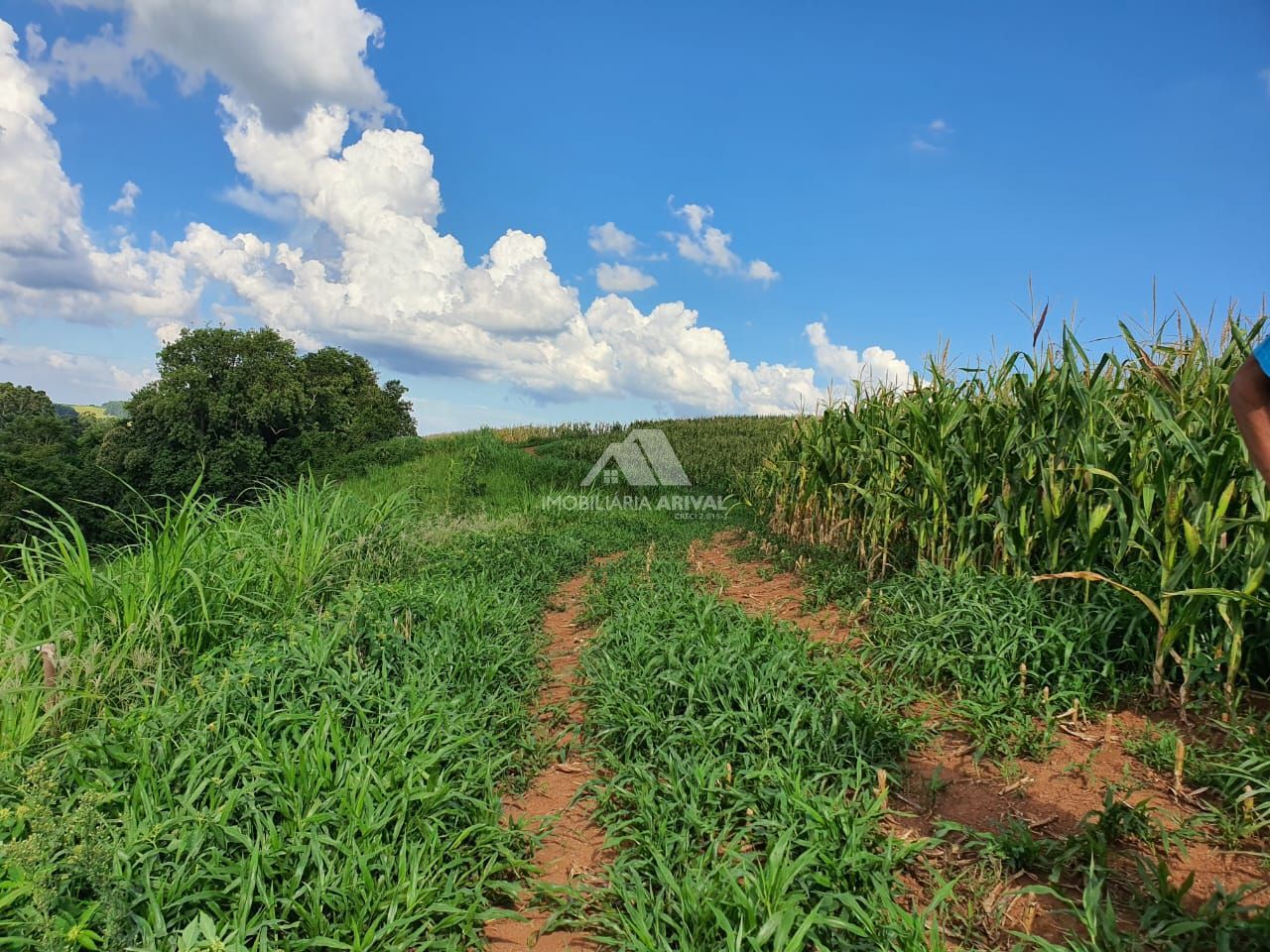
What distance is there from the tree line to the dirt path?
22879mm

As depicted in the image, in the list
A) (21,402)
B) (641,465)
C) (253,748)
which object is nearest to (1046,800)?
(253,748)

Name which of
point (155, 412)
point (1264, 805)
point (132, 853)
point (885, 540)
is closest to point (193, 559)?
point (132, 853)

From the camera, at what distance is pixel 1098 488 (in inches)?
139

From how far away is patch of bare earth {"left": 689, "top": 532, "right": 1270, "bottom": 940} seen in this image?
6.59ft

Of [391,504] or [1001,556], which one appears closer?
[1001,556]

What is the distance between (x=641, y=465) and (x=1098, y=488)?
1023cm

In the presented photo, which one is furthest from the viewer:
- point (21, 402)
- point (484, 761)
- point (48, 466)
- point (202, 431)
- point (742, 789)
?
point (21, 402)

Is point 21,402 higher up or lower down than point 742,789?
higher up

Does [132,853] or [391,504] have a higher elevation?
[391,504]

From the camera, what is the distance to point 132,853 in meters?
1.92

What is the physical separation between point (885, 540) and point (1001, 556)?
865 millimetres

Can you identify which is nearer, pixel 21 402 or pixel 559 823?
pixel 559 823

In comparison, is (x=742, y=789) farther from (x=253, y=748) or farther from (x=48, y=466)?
(x=48, y=466)

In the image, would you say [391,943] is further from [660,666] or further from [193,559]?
[193,559]
